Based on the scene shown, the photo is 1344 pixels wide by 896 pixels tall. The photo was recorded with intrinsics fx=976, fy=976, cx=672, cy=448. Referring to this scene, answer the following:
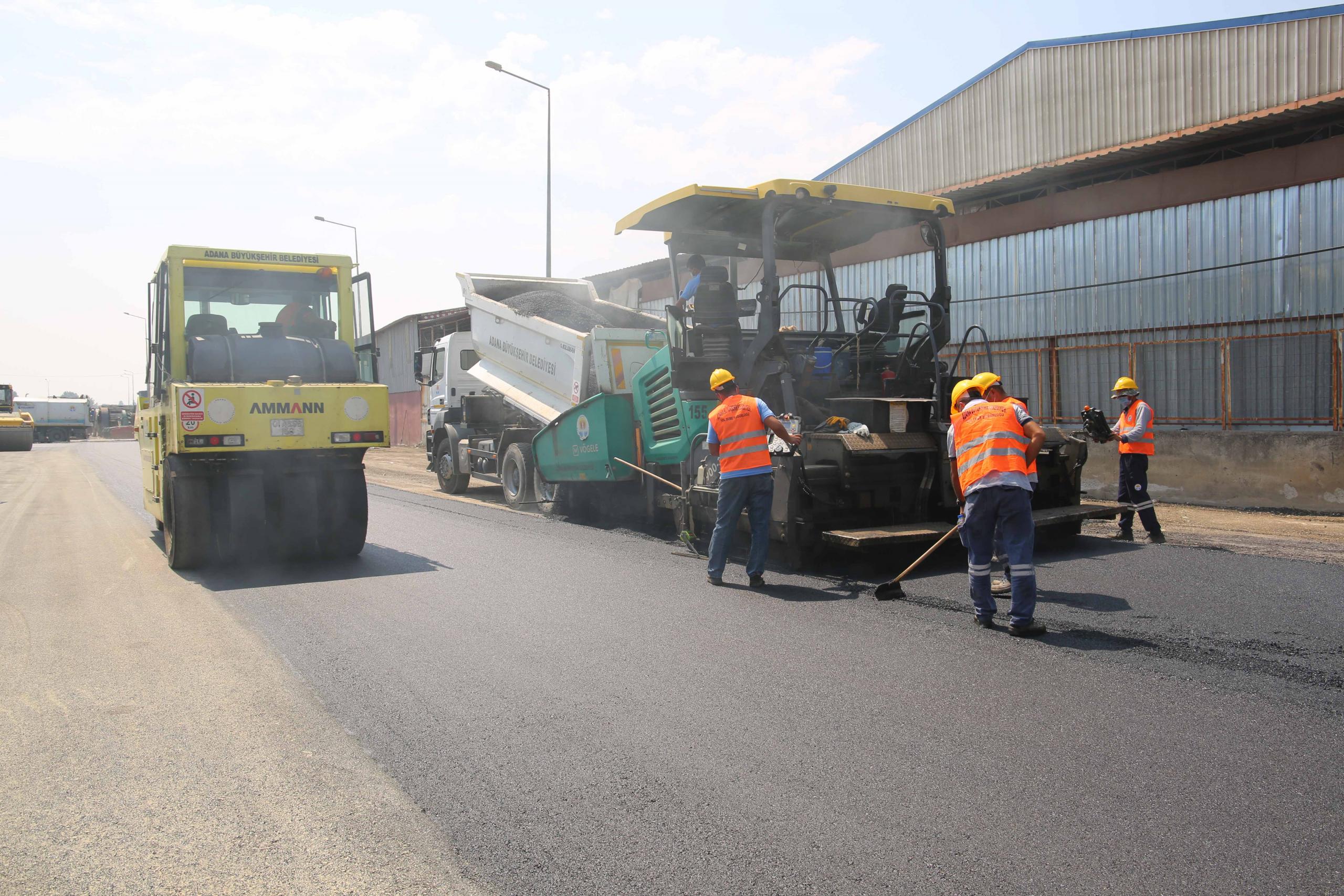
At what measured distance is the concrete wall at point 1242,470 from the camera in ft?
33.8

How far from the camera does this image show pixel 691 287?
25.5 feet

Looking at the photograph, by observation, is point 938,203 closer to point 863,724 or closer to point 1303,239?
point 863,724

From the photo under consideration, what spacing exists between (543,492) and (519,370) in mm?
1831

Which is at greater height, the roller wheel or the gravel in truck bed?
the gravel in truck bed

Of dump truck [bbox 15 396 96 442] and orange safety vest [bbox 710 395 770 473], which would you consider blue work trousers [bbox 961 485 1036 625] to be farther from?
dump truck [bbox 15 396 96 442]

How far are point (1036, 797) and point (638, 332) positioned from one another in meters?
8.07

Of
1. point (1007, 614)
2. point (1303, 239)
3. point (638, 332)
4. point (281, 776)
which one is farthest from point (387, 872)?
point (1303, 239)

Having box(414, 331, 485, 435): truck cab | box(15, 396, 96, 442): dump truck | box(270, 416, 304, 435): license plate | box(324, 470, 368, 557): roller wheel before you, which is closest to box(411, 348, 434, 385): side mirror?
box(414, 331, 485, 435): truck cab

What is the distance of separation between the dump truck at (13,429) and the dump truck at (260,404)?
98.7 ft

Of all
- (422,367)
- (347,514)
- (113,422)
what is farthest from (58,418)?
(347,514)

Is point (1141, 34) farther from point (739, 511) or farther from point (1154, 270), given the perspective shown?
point (739, 511)

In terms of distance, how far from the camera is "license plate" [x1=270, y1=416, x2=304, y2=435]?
7.18 m

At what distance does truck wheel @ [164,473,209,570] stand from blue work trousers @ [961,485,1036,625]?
553cm

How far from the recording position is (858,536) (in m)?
6.49
